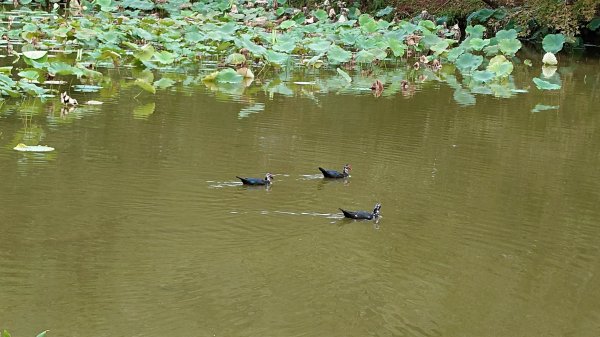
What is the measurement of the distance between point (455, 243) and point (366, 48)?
10.1 metres

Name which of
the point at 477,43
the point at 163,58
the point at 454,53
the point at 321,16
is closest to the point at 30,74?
the point at 163,58

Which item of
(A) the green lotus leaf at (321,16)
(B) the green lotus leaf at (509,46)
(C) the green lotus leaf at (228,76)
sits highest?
(A) the green lotus leaf at (321,16)

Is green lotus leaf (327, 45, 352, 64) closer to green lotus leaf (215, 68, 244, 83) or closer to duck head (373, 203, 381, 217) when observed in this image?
green lotus leaf (215, 68, 244, 83)

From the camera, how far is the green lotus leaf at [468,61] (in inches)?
550

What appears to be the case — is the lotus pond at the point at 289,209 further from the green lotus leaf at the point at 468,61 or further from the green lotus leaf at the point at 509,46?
the green lotus leaf at the point at 509,46

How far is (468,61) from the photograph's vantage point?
14.1 metres

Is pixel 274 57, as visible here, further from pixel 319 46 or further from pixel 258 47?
pixel 319 46

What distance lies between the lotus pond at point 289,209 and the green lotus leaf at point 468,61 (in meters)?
1.90

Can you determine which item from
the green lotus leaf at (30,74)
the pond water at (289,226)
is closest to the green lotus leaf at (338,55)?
the pond water at (289,226)

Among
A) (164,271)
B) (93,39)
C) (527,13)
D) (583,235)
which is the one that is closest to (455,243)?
(583,235)

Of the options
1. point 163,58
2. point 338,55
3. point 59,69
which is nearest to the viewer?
point 59,69

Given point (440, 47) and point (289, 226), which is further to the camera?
point (440, 47)

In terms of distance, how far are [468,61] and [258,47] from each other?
3.29 m

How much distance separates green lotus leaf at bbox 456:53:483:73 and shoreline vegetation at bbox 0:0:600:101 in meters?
0.02
